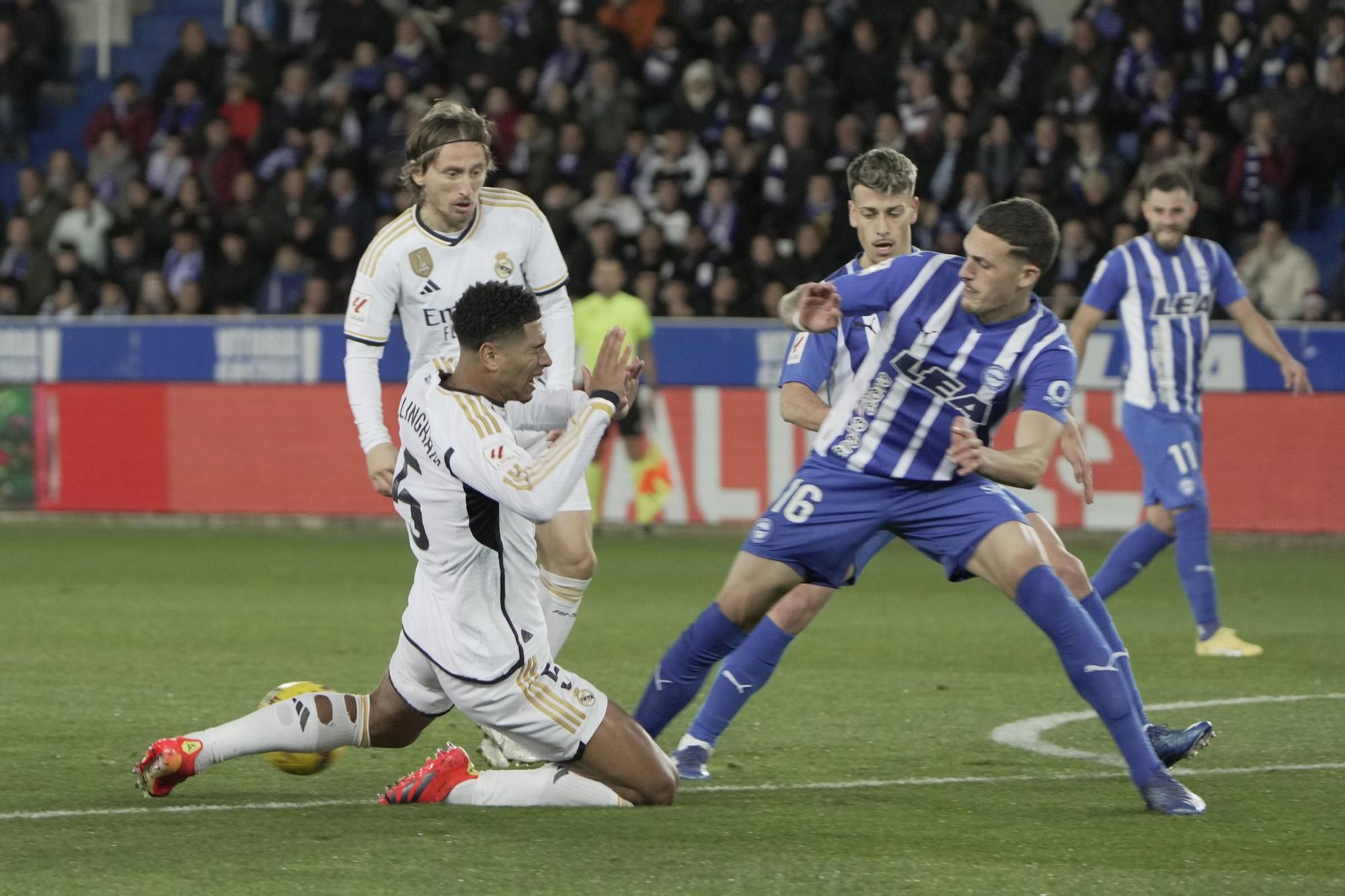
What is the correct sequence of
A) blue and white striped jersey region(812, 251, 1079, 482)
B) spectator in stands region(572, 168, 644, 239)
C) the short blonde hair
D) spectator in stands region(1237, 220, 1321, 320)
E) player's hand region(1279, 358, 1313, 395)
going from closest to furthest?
blue and white striped jersey region(812, 251, 1079, 482), the short blonde hair, player's hand region(1279, 358, 1313, 395), spectator in stands region(1237, 220, 1321, 320), spectator in stands region(572, 168, 644, 239)

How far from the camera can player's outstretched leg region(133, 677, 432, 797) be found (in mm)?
5809

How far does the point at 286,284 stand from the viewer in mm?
18406

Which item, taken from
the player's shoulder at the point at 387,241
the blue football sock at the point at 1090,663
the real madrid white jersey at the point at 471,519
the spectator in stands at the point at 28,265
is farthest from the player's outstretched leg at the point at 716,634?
the spectator in stands at the point at 28,265

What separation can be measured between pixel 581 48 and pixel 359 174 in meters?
2.33

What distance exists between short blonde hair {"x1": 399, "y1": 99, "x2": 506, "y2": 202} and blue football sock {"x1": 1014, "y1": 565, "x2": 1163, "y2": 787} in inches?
91.0

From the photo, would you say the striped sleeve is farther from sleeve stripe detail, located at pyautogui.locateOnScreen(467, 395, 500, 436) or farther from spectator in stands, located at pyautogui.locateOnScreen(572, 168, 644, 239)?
spectator in stands, located at pyautogui.locateOnScreen(572, 168, 644, 239)

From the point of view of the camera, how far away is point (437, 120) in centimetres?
687

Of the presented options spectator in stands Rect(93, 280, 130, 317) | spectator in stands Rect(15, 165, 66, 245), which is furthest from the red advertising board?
spectator in stands Rect(15, 165, 66, 245)

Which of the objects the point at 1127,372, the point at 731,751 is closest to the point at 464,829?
the point at 731,751

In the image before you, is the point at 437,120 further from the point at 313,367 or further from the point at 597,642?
the point at 313,367

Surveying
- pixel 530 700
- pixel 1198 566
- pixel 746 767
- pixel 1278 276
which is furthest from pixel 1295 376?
pixel 1278 276

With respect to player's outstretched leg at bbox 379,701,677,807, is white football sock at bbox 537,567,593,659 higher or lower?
higher

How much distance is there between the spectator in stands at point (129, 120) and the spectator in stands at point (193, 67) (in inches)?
8.6

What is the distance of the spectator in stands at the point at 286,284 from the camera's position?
60.1 feet
